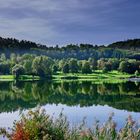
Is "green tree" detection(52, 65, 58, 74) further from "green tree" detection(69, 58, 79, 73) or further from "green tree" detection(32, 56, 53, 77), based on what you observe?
"green tree" detection(32, 56, 53, 77)

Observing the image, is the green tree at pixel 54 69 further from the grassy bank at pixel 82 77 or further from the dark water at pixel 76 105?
the dark water at pixel 76 105

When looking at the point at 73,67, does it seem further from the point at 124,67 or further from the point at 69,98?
the point at 69,98

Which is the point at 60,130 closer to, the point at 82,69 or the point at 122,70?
the point at 82,69

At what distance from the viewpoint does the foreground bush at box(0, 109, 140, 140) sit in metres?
10.7

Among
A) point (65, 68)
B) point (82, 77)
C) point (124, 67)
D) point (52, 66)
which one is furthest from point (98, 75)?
point (52, 66)

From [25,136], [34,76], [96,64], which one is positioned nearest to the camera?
[25,136]

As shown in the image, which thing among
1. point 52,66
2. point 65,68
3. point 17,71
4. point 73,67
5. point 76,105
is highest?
point 76,105

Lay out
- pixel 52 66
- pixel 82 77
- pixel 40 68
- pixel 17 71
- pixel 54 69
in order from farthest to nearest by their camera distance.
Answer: pixel 54 69 → pixel 52 66 → pixel 82 77 → pixel 40 68 → pixel 17 71

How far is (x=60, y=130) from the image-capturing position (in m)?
12.2

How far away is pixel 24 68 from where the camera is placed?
150 meters

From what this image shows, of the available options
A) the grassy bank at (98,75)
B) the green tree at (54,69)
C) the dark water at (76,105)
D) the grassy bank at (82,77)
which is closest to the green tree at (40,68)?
the grassy bank at (82,77)

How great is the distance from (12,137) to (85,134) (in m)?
2.17

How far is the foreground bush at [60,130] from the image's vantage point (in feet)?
35.2

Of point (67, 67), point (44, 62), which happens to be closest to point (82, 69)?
point (67, 67)
